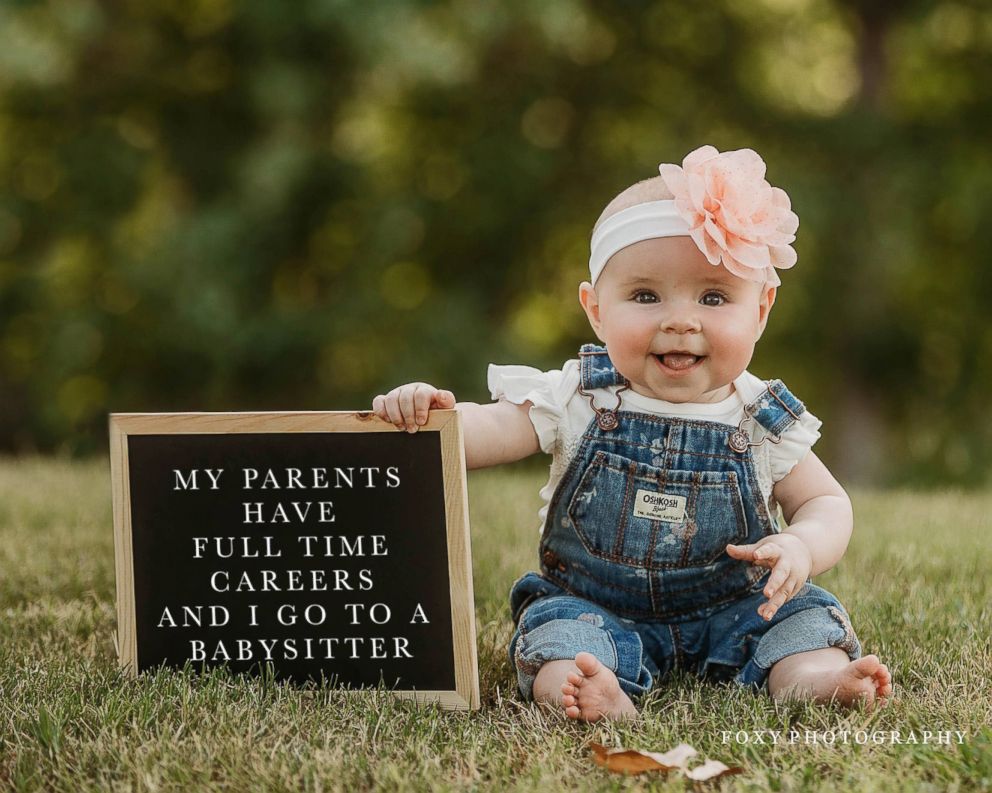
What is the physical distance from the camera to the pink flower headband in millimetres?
2111

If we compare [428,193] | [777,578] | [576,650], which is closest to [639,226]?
[777,578]

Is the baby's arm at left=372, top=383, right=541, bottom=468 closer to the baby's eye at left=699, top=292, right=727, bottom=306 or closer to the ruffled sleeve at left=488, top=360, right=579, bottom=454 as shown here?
the ruffled sleeve at left=488, top=360, right=579, bottom=454

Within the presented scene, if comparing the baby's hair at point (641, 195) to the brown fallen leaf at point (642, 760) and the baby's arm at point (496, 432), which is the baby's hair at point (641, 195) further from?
the brown fallen leaf at point (642, 760)

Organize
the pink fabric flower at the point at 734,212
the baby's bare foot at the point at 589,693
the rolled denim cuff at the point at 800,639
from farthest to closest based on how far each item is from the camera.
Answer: the rolled denim cuff at the point at 800,639
the pink fabric flower at the point at 734,212
the baby's bare foot at the point at 589,693

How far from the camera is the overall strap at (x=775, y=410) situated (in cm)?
230

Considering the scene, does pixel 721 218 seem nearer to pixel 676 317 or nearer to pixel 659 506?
pixel 676 317

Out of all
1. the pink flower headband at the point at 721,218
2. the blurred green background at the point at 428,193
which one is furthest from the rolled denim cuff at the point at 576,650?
the blurred green background at the point at 428,193

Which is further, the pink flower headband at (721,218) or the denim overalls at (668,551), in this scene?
the denim overalls at (668,551)

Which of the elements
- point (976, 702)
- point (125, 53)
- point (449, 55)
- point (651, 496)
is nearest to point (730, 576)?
point (651, 496)

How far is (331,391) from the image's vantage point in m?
9.51

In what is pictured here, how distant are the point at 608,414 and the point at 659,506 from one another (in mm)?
210

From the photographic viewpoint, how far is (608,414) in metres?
2.31

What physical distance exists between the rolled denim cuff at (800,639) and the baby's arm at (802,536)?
0.11 m

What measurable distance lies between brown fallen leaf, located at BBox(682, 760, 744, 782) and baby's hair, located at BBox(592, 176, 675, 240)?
3.44ft
